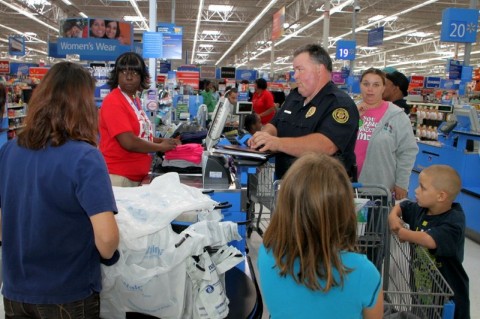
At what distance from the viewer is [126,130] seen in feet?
9.12

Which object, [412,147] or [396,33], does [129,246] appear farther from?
[396,33]

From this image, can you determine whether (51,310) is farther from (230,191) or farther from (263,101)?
(263,101)

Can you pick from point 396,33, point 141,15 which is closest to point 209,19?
point 141,15

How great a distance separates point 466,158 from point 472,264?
62.6 inches

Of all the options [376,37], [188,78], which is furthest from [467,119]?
[376,37]

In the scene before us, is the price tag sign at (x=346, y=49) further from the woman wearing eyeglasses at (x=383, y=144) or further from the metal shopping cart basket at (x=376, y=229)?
the metal shopping cart basket at (x=376, y=229)

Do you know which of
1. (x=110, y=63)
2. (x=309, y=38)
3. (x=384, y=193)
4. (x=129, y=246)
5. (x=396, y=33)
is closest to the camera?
(x=129, y=246)

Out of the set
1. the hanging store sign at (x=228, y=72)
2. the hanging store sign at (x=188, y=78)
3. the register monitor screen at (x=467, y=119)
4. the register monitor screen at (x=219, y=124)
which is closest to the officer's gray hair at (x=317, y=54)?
the register monitor screen at (x=219, y=124)

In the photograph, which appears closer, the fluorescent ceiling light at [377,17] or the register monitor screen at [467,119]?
the register monitor screen at [467,119]

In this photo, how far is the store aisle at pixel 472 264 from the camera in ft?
11.1

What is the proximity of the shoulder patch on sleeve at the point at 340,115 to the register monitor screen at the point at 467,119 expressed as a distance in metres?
3.56

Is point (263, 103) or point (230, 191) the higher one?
point (263, 103)

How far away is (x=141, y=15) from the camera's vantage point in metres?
20.2

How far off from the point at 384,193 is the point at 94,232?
144 centimetres
